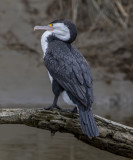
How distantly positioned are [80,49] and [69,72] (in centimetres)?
514

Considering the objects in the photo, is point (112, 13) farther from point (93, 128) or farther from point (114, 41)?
point (93, 128)

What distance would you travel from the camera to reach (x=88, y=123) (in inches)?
191

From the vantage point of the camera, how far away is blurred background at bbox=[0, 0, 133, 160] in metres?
9.38

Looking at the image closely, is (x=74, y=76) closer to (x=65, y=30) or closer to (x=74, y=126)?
(x=74, y=126)

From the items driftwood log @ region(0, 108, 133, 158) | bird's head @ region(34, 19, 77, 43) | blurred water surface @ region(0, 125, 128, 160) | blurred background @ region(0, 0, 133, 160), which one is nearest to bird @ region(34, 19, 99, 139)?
bird's head @ region(34, 19, 77, 43)

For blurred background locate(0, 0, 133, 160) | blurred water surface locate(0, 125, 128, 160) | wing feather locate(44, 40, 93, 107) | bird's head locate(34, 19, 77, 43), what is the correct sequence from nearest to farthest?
wing feather locate(44, 40, 93, 107) < bird's head locate(34, 19, 77, 43) < blurred water surface locate(0, 125, 128, 160) < blurred background locate(0, 0, 133, 160)

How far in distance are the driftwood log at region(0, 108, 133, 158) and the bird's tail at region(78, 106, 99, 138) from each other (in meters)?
0.13

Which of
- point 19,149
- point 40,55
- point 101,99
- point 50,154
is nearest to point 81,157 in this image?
point 50,154

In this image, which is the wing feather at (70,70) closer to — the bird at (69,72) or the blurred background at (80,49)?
the bird at (69,72)

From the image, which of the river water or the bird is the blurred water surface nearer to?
the river water

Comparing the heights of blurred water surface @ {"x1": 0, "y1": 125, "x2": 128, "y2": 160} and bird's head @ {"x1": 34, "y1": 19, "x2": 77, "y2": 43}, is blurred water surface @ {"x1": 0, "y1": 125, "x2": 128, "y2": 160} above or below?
below

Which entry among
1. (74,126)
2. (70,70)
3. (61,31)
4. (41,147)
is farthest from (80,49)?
(74,126)

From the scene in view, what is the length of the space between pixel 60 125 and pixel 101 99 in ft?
15.3

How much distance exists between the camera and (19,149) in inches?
264
